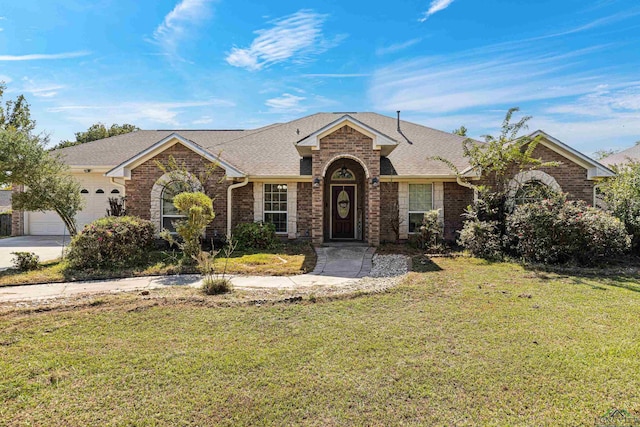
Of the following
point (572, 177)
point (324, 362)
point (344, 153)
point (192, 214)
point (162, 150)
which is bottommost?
point (324, 362)

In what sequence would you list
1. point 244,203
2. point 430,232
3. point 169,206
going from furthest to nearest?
point 244,203 → point 169,206 → point 430,232

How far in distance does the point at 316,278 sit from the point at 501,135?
8461 mm

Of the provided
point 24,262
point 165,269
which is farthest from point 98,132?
point 165,269

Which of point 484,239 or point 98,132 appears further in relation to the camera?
point 98,132

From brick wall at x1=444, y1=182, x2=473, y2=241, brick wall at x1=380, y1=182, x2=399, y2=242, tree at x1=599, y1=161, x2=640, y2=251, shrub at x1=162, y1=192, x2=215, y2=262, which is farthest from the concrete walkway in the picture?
tree at x1=599, y1=161, x2=640, y2=251

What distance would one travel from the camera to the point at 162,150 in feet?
40.8

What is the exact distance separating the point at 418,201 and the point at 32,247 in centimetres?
1557

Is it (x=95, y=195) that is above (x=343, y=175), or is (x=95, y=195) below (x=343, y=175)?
below

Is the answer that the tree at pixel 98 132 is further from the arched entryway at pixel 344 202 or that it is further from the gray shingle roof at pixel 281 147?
the arched entryway at pixel 344 202

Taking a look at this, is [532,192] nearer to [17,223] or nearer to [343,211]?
[343,211]

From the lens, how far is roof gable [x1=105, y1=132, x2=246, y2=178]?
1218 cm

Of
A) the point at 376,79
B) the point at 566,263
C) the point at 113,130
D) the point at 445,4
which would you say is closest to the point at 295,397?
the point at 566,263

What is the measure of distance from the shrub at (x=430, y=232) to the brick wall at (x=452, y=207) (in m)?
1.28

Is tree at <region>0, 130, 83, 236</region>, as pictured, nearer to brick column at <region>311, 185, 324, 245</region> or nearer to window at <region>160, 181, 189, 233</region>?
window at <region>160, 181, 189, 233</region>
